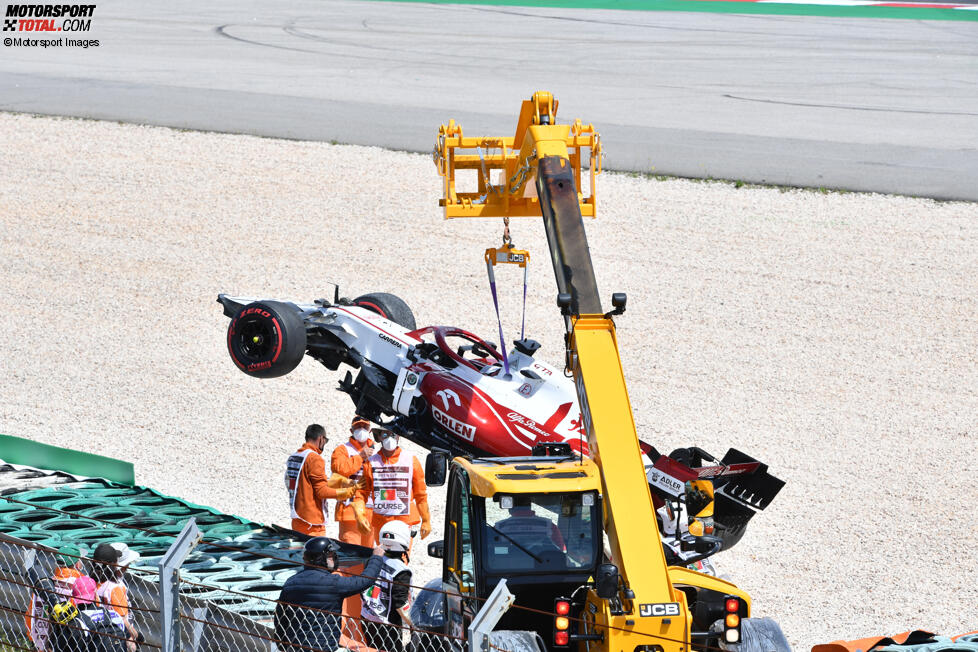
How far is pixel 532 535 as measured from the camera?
7.58 metres

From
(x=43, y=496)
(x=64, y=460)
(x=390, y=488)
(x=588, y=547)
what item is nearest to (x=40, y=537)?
(x=43, y=496)

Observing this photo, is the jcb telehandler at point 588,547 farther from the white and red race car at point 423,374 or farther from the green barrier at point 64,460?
the green barrier at point 64,460

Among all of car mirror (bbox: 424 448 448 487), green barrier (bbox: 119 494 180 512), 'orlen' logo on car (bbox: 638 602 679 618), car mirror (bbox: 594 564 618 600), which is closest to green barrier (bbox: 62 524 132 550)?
green barrier (bbox: 119 494 180 512)

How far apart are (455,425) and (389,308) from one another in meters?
2.31

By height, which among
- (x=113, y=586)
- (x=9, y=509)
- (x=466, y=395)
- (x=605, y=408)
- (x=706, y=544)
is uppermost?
(x=605, y=408)

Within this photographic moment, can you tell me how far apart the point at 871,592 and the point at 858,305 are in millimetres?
7863

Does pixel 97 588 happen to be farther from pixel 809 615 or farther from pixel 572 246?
pixel 809 615

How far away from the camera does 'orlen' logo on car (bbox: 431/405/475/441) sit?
11.1m

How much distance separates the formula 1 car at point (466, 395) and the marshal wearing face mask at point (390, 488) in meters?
0.45

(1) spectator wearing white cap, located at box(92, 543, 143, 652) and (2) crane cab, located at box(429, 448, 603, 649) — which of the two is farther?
(1) spectator wearing white cap, located at box(92, 543, 143, 652)

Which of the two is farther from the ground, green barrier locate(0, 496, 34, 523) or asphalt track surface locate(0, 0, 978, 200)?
asphalt track surface locate(0, 0, 978, 200)

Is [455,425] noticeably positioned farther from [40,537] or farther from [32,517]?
[32,517]

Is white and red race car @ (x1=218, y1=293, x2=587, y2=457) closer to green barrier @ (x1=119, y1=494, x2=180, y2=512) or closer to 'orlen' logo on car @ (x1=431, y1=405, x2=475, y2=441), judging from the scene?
'orlen' logo on car @ (x1=431, y1=405, x2=475, y2=441)

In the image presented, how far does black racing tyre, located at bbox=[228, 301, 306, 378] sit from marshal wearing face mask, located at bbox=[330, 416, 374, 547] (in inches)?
37.5
